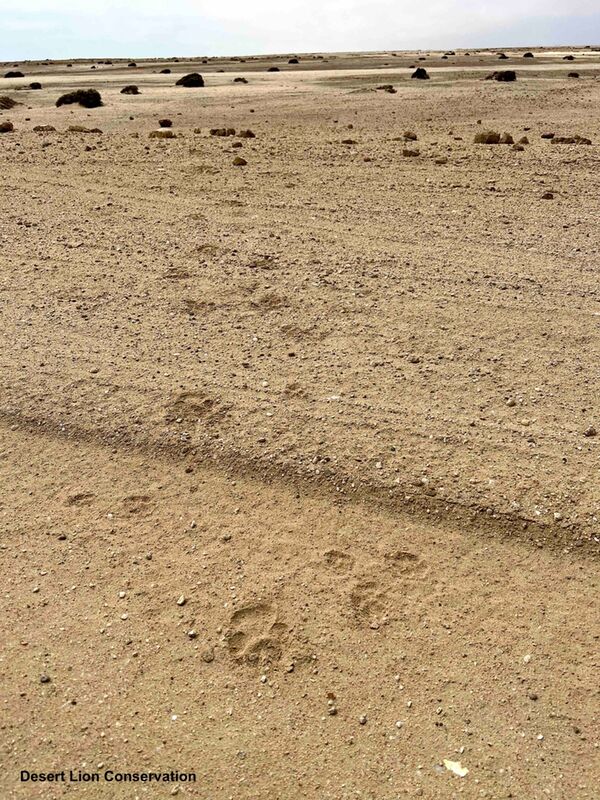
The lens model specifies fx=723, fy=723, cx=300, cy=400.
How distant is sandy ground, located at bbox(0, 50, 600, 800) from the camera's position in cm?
318

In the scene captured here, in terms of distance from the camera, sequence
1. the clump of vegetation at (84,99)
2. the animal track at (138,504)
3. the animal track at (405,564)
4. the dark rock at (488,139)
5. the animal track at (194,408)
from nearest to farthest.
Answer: the animal track at (405,564)
the animal track at (138,504)
the animal track at (194,408)
the dark rock at (488,139)
the clump of vegetation at (84,99)

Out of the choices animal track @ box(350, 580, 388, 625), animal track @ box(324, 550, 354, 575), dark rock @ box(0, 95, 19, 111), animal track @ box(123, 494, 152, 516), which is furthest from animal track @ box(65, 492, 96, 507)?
dark rock @ box(0, 95, 19, 111)

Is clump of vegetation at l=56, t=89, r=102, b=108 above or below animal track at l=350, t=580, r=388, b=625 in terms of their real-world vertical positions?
above

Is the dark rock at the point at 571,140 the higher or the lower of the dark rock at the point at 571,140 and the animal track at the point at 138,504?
the higher

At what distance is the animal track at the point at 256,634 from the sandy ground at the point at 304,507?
14 millimetres

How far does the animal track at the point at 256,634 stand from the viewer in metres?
3.57

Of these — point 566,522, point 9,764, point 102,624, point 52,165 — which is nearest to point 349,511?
point 566,522

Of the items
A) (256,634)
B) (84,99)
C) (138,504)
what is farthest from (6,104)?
(256,634)

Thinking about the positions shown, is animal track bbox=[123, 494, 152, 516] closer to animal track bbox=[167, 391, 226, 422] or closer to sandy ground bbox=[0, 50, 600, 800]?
sandy ground bbox=[0, 50, 600, 800]

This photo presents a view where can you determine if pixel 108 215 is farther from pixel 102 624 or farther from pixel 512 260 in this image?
pixel 102 624

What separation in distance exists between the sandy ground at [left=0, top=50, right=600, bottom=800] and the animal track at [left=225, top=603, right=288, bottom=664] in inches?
0.5

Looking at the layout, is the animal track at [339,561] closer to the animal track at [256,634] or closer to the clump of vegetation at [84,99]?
the animal track at [256,634]

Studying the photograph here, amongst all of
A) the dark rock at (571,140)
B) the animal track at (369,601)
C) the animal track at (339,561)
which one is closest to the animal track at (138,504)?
the animal track at (339,561)

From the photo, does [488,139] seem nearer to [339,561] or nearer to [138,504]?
[138,504]
